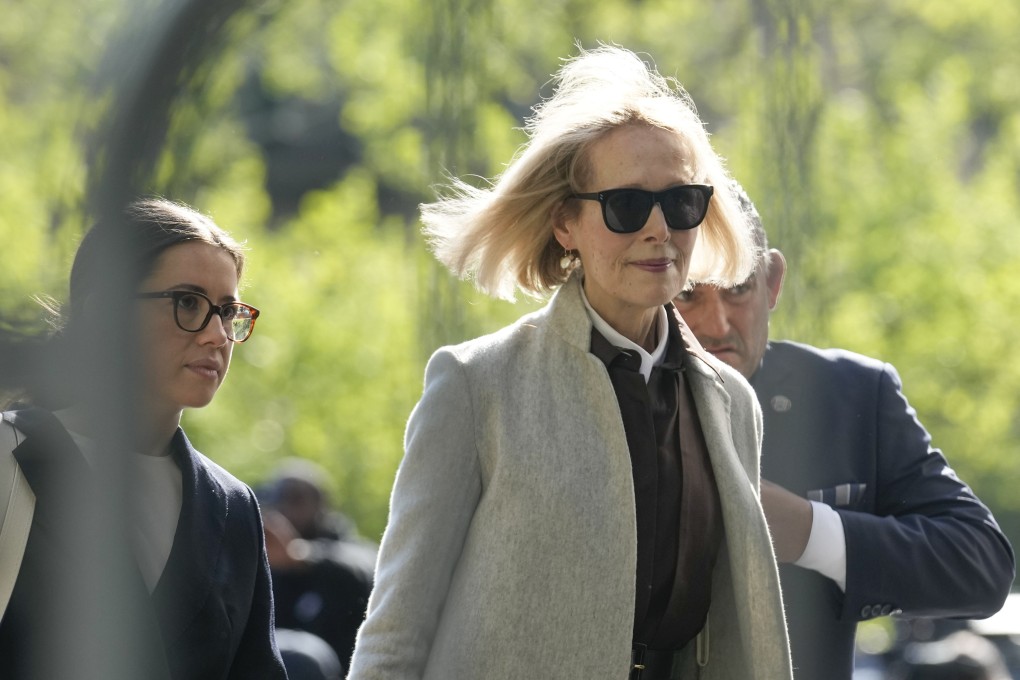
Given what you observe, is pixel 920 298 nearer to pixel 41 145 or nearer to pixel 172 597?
pixel 41 145

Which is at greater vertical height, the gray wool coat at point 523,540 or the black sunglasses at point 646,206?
the black sunglasses at point 646,206

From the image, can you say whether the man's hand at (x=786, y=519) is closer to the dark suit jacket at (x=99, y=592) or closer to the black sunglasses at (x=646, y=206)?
the black sunglasses at (x=646, y=206)

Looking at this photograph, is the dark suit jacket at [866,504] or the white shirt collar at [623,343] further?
the dark suit jacket at [866,504]

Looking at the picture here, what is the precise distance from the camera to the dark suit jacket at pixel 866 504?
2598 millimetres

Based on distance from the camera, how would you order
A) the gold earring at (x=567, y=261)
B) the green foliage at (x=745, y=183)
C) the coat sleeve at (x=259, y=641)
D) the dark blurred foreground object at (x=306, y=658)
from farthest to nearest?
the green foliage at (x=745, y=183)
the dark blurred foreground object at (x=306, y=658)
the gold earring at (x=567, y=261)
the coat sleeve at (x=259, y=641)

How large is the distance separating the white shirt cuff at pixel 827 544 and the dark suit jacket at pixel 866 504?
1cm

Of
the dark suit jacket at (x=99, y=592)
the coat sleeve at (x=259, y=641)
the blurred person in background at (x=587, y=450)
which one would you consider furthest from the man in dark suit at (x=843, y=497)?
the dark suit jacket at (x=99, y=592)

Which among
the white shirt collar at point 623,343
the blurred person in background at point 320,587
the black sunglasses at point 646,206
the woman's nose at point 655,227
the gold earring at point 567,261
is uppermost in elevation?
the black sunglasses at point 646,206

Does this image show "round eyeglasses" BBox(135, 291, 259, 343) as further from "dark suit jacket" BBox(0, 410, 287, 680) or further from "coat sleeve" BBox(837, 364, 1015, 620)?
"coat sleeve" BBox(837, 364, 1015, 620)

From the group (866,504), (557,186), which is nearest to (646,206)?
(557,186)

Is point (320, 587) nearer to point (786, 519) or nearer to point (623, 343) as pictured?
point (786, 519)

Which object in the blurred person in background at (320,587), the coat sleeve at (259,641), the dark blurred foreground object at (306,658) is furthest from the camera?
the blurred person in background at (320,587)

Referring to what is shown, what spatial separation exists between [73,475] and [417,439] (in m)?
0.49

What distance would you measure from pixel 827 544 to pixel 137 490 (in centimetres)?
120
